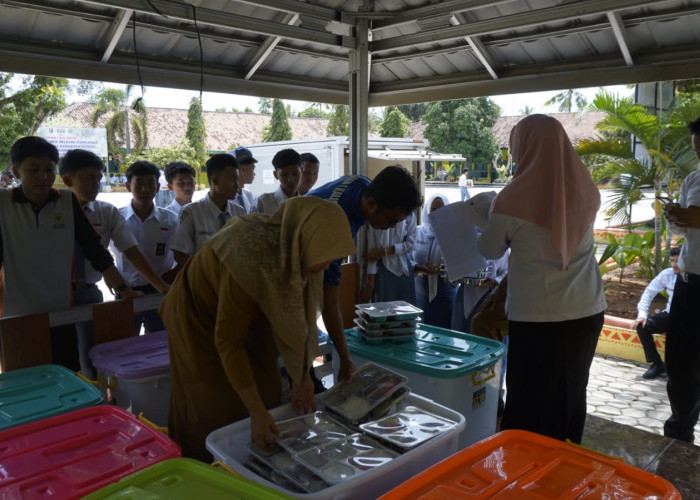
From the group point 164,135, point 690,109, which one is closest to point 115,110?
point 164,135

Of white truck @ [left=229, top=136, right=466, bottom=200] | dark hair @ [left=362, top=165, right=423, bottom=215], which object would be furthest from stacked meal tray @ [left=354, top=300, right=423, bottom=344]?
white truck @ [left=229, top=136, right=466, bottom=200]

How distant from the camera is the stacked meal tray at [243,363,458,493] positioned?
1.32m

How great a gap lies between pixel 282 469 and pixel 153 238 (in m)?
2.45

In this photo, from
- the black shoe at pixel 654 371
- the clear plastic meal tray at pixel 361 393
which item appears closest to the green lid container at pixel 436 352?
the clear plastic meal tray at pixel 361 393

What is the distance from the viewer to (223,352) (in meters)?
1.45

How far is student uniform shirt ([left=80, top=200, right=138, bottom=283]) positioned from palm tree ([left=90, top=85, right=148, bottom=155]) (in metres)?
27.6

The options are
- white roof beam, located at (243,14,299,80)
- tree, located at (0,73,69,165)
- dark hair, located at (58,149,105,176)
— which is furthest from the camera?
tree, located at (0,73,69,165)

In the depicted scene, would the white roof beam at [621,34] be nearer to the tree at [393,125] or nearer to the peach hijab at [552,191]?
the peach hijab at [552,191]

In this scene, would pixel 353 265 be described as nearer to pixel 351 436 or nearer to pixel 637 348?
pixel 351 436

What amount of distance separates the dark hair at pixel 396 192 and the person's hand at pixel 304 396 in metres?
0.71

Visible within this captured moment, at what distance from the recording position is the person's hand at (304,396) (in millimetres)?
1626

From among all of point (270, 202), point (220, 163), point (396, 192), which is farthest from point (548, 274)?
point (270, 202)

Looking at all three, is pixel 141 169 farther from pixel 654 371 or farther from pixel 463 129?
pixel 463 129

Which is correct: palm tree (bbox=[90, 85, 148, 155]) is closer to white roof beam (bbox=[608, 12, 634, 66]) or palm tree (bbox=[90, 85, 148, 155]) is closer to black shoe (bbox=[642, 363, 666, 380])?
black shoe (bbox=[642, 363, 666, 380])
